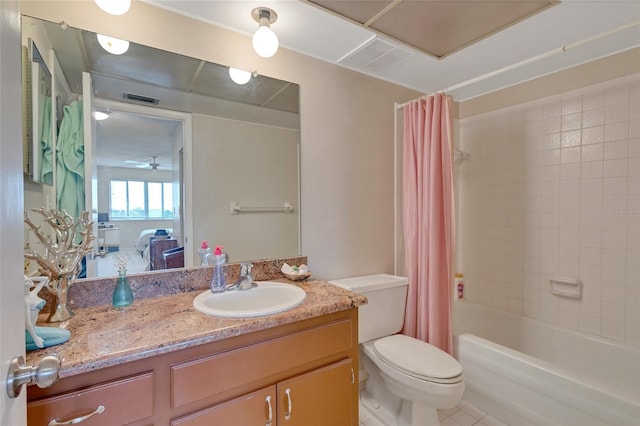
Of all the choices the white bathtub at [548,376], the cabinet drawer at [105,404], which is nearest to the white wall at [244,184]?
the cabinet drawer at [105,404]

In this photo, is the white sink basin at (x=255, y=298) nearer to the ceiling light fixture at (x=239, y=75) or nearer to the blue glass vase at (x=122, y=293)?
the blue glass vase at (x=122, y=293)

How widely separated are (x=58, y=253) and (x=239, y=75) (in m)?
1.17

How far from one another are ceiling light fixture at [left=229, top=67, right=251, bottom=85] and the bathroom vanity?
3.72 feet

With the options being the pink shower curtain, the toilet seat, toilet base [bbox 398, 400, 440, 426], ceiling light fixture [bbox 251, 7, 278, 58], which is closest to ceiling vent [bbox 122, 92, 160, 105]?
ceiling light fixture [bbox 251, 7, 278, 58]

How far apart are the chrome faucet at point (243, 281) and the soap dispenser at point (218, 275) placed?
0.04 meters

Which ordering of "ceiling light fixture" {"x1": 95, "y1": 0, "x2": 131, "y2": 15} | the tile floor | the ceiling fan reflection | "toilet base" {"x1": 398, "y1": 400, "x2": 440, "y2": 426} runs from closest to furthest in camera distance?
"ceiling light fixture" {"x1": 95, "y1": 0, "x2": 131, "y2": 15} → the ceiling fan reflection → "toilet base" {"x1": 398, "y1": 400, "x2": 440, "y2": 426} → the tile floor

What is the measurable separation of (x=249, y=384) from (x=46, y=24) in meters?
1.61

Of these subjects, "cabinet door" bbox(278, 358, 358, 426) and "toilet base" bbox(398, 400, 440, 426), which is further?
"toilet base" bbox(398, 400, 440, 426)

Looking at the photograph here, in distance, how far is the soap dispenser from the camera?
54.3 inches

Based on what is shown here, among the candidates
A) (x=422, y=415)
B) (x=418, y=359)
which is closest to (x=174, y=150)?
(x=418, y=359)

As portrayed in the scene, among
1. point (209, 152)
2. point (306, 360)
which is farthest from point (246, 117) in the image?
point (306, 360)

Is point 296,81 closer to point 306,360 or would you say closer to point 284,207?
point 284,207

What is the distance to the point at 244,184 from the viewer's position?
1.66 meters

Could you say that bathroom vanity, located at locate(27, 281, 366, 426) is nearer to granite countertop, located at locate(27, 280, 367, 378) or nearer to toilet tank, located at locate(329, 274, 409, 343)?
granite countertop, located at locate(27, 280, 367, 378)
